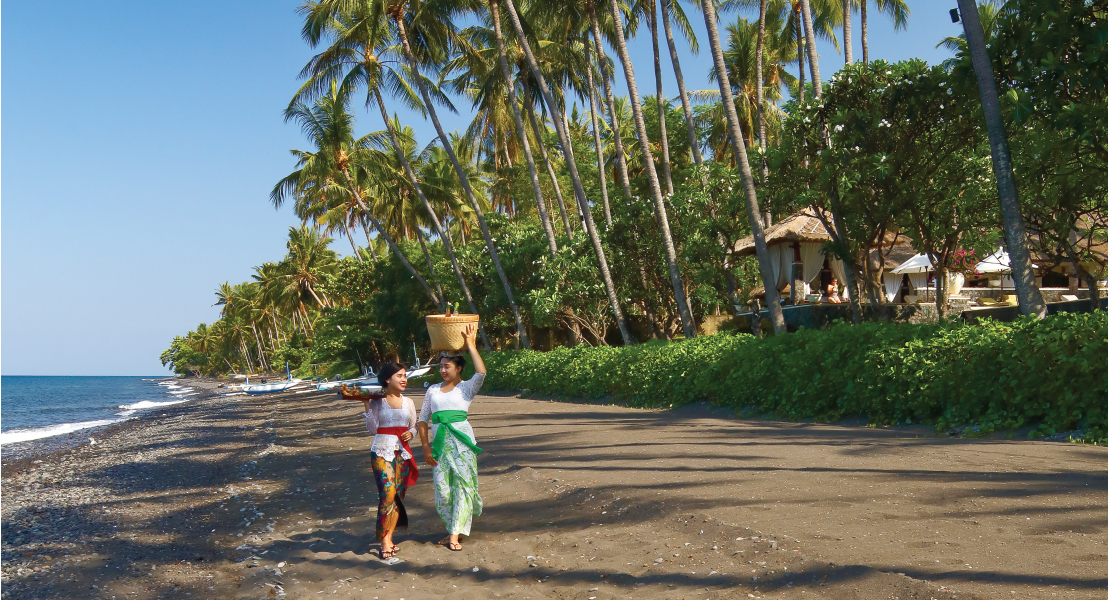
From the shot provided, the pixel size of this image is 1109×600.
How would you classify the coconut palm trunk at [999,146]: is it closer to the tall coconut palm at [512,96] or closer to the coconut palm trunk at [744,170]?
the coconut palm trunk at [744,170]

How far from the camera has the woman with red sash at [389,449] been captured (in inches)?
223

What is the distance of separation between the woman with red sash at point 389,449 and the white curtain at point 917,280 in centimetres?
2379

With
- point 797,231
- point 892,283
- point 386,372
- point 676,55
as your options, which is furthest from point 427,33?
point 386,372

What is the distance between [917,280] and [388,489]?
24914 millimetres

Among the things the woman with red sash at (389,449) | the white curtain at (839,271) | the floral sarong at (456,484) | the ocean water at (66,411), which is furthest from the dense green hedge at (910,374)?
the ocean water at (66,411)

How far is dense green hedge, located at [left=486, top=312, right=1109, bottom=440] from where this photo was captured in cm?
746

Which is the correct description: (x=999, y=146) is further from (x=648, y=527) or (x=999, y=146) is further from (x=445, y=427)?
(x=445, y=427)

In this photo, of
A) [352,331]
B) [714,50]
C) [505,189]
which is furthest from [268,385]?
[714,50]

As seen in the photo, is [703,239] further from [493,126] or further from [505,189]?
[505,189]

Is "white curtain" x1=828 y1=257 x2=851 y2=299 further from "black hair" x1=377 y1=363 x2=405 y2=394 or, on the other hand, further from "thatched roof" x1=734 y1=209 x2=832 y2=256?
"black hair" x1=377 y1=363 x2=405 y2=394

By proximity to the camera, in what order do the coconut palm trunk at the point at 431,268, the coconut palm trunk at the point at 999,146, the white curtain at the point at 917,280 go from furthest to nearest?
the coconut palm trunk at the point at 431,268 → the white curtain at the point at 917,280 → the coconut palm trunk at the point at 999,146

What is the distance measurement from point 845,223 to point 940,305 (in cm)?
244

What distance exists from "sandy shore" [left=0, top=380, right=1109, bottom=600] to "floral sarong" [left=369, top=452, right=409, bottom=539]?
30 cm

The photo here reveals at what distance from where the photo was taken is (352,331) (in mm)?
42531
